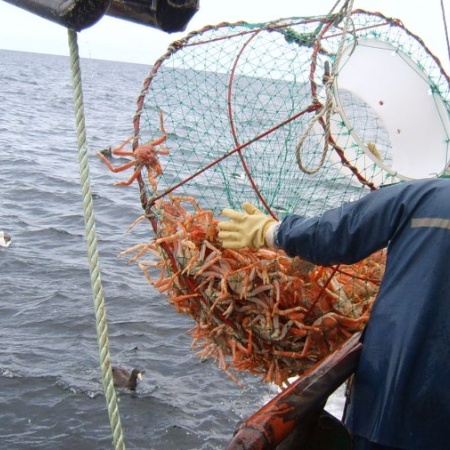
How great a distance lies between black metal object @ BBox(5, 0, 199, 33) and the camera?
6.06 feet

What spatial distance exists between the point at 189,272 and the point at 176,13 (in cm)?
193

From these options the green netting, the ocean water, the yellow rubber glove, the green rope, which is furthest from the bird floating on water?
the green rope

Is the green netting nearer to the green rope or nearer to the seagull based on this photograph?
the green rope

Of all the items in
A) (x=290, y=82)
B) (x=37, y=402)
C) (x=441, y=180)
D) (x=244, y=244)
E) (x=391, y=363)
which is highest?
(x=290, y=82)

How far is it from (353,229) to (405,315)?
411 millimetres

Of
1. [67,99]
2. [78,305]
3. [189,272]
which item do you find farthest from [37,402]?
[67,99]

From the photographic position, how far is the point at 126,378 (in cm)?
941

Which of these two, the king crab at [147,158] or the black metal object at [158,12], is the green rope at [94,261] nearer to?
the black metal object at [158,12]

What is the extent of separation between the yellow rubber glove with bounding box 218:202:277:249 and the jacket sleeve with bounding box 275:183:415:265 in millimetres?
208

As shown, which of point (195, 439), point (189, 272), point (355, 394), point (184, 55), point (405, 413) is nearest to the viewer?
point (405, 413)

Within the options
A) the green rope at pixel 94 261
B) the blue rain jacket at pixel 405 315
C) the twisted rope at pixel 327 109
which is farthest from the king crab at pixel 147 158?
the green rope at pixel 94 261

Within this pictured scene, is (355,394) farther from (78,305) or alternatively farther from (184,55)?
(78,305)

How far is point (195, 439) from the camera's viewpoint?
8383 millimetres

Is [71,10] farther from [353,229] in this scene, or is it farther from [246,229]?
[246,229]
